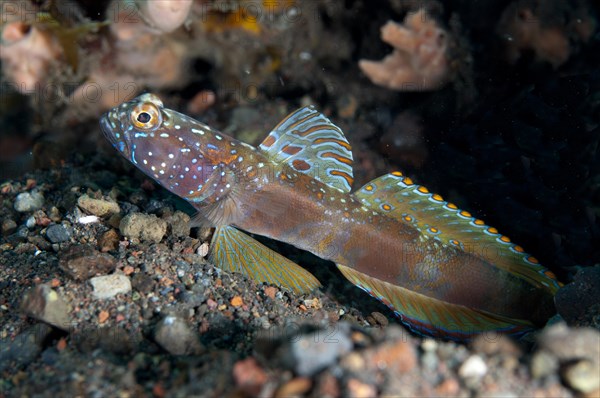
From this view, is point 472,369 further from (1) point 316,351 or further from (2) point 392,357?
(1) point 316,351

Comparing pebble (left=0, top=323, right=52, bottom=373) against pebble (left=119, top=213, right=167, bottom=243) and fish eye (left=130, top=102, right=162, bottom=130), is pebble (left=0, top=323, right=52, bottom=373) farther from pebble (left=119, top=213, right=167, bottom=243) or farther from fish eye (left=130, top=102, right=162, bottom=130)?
fish eye (left=130, top=102, right=162, bottom=130)

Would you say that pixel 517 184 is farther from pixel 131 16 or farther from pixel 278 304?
pixel 131 16

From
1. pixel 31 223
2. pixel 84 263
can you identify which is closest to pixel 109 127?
pixel 31 223

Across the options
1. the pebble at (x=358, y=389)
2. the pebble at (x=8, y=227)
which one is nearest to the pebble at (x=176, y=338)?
the pebble at (x=358, y=389)

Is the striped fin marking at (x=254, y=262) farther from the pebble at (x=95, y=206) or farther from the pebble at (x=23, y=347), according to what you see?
the pebble at (x=23, y=347)

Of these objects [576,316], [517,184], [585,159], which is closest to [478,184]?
[517,184]

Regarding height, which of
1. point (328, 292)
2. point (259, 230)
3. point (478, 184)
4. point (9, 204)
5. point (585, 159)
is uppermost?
point (585, 159)
